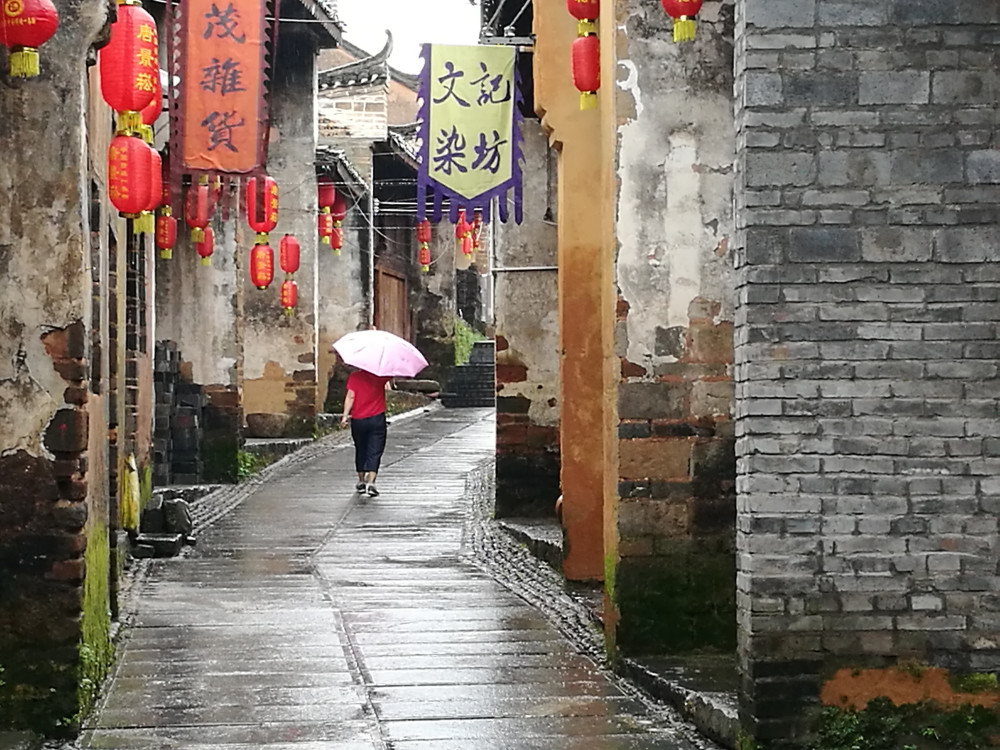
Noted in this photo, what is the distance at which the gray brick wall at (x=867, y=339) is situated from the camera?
5289 mm

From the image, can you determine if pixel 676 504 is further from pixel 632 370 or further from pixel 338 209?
pixel 338 209

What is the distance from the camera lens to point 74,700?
605 centimetres

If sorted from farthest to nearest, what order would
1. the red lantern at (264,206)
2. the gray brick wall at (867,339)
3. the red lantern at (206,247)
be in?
the red lantern at (264,206), the red lantern at (206,247), the gray brick wall at (867,339)

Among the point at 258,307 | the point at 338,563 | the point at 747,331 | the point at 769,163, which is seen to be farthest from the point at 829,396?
the point at 258,307

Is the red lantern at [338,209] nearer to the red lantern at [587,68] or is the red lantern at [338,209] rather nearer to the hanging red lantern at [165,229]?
the hanging red lantern at [165,229]

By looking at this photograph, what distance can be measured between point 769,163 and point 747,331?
596 millimetres

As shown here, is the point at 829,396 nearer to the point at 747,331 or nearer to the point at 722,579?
the point at 747,331

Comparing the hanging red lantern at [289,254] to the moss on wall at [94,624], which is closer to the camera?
the moss on wall at [94,624]

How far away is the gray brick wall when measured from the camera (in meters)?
5.29

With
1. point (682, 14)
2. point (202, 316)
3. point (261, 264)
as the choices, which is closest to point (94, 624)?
point (682, 14)

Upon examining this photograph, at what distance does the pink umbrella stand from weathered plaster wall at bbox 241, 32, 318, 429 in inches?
257

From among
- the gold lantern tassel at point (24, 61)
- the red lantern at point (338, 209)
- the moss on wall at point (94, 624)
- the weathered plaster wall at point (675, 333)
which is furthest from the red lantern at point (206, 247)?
the gold lantern tassel at point (24, 61)

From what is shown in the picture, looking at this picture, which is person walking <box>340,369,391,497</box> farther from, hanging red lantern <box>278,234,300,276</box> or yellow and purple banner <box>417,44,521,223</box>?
hanging red lantern <box>278,234,300,276</box>

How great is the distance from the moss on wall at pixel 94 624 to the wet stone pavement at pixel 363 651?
4.8 inches
